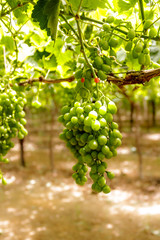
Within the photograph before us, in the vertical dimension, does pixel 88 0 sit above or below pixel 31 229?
above

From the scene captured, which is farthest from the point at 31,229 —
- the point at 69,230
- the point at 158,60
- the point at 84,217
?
the point at 158,60

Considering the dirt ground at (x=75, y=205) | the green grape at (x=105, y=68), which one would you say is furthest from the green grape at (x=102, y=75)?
the dirt ground at (x=75, y=205)

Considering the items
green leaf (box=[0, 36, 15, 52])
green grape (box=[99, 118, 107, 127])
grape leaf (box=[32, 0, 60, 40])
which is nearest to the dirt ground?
green leaf (box=[0, 36, 15, 52])

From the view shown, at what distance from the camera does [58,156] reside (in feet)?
44.7

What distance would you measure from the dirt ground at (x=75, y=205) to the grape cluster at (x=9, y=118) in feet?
10.8

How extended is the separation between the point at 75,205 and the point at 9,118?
6352mm

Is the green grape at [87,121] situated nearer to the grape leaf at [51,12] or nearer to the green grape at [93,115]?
the green grape at [93,115]

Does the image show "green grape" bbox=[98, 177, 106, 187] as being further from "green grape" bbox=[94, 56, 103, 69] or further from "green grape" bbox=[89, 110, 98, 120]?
"green grape" bbox=[94, 56, 103, 69]

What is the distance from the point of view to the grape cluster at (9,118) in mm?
1501

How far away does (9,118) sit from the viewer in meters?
1.57

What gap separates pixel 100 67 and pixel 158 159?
11607mm

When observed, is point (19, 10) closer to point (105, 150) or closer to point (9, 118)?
point (9, 118)

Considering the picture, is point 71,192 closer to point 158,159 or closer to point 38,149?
point 158,159

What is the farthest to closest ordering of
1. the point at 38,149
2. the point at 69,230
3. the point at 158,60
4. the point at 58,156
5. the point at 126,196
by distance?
the point at 38,149
the point at 58,156
the point at 126,196
the point at 69,230
the point at 158,60
